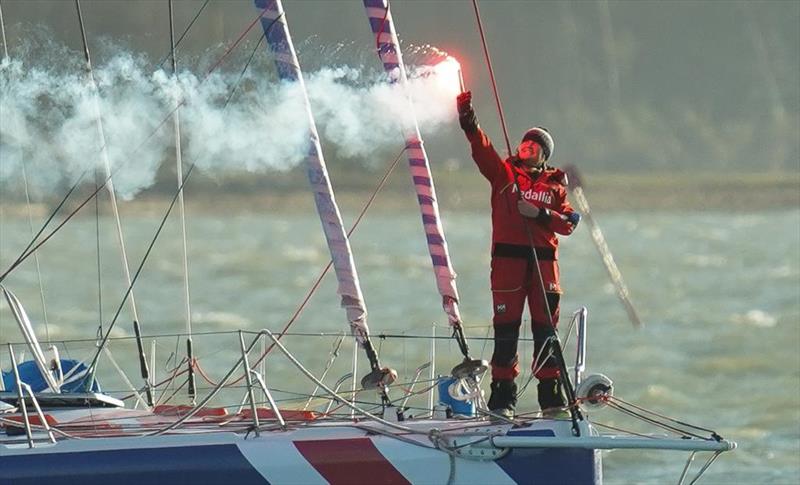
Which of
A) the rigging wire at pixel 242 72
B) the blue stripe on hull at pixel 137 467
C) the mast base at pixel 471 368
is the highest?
the rigging wire at pixel 242 72

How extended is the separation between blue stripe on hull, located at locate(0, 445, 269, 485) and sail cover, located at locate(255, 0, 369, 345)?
1469mm

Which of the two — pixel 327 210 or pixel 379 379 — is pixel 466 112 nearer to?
pixel 327 210

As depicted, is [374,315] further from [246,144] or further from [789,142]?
[789,142]

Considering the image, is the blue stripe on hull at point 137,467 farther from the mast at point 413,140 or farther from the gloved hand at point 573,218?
the gloved hand at point 573,218

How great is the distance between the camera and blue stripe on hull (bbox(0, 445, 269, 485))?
11328mm

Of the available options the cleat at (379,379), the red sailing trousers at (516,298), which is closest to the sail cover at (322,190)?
the cleat at (379,379)

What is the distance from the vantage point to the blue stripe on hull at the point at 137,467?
1133cm

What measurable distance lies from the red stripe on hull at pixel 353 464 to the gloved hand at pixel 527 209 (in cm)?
148

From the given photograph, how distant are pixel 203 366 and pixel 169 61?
7.23 m

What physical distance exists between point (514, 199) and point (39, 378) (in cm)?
336

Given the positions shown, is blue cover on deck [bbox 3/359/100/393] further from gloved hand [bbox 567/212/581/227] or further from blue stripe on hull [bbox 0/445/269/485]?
gloved hand [bbox 567/212/581/227]

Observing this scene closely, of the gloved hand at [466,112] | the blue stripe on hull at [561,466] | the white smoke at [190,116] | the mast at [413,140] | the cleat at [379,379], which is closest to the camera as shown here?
the blue stripe on hull at [561,466]

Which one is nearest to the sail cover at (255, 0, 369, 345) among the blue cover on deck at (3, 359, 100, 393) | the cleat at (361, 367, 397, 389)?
the cleat at (361, 367, 397, 389)

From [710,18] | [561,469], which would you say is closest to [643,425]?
[561,469]
